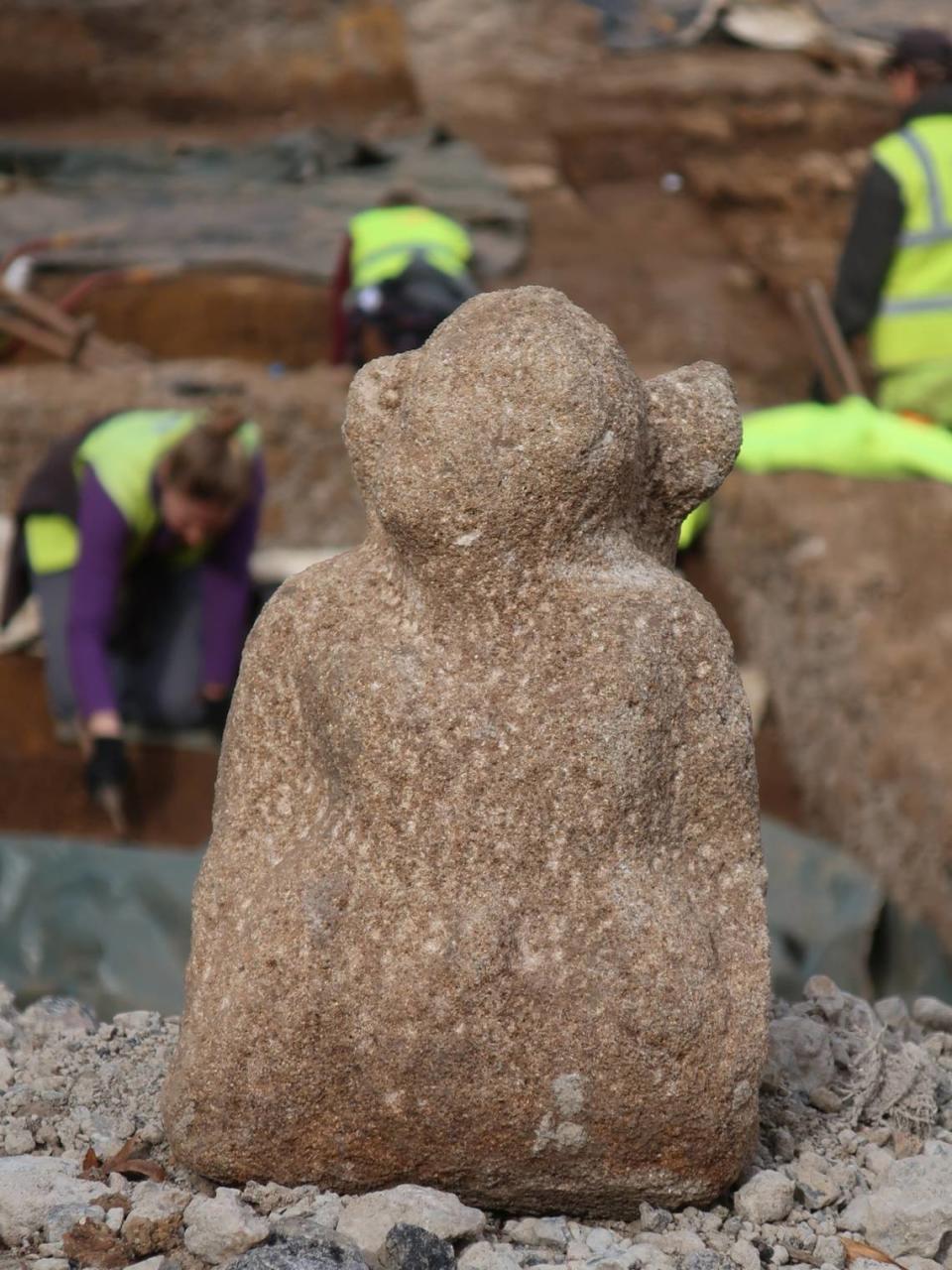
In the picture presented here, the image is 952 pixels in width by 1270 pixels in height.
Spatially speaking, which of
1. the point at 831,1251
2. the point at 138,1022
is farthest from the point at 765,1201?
the point at 138,1022

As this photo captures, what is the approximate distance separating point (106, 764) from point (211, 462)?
1.32 meters

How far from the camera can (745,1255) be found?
2.82 meters

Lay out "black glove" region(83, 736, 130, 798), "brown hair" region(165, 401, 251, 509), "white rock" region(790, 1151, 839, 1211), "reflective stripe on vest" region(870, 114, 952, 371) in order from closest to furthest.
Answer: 1. "white rock" region(790, 1151, 839, 1211)
2. "brown hair" region(165, 401, 251, 509)
3. "black glove" region(83, 736, 130, 798)
4. "reflective stripe on vest" region(870, 114, 952, 371)

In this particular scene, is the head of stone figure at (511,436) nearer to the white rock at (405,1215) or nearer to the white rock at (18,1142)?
the white rock at (405,1215)

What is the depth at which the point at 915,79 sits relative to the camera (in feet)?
25.7

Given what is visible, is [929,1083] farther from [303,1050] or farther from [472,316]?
[472,316]

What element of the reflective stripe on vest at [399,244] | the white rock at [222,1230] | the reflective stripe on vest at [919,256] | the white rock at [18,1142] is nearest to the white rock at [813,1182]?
the white rock at [222,1230]

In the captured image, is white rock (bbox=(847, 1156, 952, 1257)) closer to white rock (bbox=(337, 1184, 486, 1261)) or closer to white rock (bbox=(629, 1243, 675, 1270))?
white rock (bbox=(629, 1243, 675, 1270))

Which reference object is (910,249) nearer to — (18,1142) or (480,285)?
(480,285)

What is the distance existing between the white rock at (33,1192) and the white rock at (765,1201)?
1067mm

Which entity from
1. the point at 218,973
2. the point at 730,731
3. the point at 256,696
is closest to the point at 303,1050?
the point at 218,973

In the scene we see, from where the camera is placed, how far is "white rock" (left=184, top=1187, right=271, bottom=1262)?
2.70 metres

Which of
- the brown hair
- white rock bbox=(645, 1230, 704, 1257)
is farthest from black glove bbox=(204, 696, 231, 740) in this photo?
white rock bbox=(645, 1230, 704, 1257)

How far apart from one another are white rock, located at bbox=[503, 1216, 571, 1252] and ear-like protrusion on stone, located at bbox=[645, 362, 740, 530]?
123 centimetres
